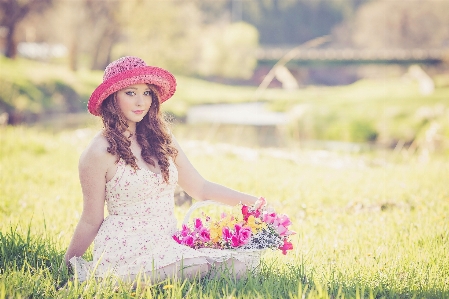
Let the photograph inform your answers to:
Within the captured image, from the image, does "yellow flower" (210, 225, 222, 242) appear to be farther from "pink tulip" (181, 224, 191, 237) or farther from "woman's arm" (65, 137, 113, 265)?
"woman's arm" (65, 137, 113, 265)

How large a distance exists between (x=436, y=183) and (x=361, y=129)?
11.0m

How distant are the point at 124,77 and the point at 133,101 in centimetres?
15

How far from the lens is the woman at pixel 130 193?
8.91 feet

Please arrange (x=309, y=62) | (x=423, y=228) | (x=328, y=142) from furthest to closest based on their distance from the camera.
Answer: (x=309, y=62), (x=328, y=142), (x=423, y=228)

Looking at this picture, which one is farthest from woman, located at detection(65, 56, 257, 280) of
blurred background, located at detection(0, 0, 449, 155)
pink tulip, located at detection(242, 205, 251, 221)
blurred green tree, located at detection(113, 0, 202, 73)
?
blurred green tree, located at detection(113, 0, 202, 73)

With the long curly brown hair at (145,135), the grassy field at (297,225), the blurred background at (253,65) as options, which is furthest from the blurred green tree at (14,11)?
the long curly brown hair at (145,135)

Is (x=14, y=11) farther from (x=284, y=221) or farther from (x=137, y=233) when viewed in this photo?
(x=284, y=221)

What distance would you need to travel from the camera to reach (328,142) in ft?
52.6

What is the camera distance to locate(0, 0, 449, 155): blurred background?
15.9 m

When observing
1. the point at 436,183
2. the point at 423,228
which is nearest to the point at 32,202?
the point at 423,228

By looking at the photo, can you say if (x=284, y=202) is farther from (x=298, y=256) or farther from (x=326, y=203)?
(x=298, y=256)

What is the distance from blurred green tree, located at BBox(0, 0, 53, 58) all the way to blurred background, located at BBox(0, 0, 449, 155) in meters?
0.04

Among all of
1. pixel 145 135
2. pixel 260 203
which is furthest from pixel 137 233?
pixel 260 203

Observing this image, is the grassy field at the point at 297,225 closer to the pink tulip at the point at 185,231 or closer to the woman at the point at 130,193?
the woman at the point at 130,193
